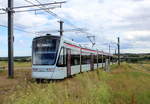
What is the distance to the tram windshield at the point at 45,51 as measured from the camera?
1443 centimetres

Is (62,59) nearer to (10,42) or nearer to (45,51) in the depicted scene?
(45,51)

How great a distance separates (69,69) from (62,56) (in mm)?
1991

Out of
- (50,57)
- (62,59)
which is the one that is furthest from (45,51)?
(62,59)

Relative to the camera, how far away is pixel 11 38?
58.3 feet

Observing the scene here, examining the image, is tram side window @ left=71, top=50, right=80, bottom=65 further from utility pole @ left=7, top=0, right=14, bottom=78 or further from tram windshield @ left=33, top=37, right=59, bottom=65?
utility pole @ left=7, top=0, right=14, bottom=78

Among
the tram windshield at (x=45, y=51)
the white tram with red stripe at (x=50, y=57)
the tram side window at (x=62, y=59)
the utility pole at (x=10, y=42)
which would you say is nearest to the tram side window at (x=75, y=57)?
the white tram with red stripe at (x=50, y=57)

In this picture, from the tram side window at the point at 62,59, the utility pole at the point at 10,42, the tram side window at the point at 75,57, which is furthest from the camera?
the utility pole at the point at 10,42

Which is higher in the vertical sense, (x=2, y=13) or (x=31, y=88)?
(x=2, y=13)

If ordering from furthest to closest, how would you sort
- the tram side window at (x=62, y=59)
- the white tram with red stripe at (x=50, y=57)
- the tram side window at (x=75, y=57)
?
the tram side window at (x=75, y=57), the tram side window at (x=62, y=59), the white tram with red stripe at (x=50, y=57)

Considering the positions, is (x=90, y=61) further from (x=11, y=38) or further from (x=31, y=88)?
(x=31, y=88)

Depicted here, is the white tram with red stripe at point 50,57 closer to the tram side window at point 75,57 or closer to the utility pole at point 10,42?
the tram side window at point 75,57

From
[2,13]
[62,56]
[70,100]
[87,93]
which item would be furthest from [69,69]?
[70,100]

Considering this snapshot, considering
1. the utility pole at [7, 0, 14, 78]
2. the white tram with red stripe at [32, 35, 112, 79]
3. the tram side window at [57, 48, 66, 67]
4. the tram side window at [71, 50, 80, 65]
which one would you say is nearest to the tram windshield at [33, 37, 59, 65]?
the white tram with red stripe at [32, 35, 112, 79]

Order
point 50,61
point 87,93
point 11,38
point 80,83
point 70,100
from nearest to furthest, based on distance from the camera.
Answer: point 70,100 < point 87,93 < point 80,83 < point 50,61 < point 11,38
